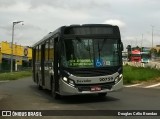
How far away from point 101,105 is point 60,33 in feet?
11.6

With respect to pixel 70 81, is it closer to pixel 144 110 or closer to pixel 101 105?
pixel 101 105

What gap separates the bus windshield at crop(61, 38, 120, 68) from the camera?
754 inches

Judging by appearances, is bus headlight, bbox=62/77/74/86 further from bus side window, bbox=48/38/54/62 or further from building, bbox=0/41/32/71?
building, bbox=0/41/32/71

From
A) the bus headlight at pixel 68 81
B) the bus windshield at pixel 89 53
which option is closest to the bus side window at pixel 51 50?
the bus windshield at pixel 89 53

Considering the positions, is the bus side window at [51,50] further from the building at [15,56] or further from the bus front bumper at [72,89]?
the building at [15,56]

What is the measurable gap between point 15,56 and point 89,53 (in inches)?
3166

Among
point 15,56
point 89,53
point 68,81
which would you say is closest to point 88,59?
point 89,53

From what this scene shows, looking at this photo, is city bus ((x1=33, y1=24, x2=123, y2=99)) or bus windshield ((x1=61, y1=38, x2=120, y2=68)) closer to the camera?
city bus ((x1=33, y1=24, x2=123, y2=99))

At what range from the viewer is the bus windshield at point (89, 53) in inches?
754

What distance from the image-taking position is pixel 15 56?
98500mm

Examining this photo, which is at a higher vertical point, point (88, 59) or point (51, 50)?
point (51, 50)

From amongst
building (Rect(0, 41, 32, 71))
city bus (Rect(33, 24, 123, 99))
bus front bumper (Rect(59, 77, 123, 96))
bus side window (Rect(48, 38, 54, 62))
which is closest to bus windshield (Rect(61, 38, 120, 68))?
city bus (Rect(33, 24, 123, 99))

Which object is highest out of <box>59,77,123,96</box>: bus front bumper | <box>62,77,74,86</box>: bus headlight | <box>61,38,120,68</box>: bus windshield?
<box>61,38,120,68</box>: bus windshield

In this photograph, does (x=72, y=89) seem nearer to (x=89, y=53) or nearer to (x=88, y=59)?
(x=88, y=59)
